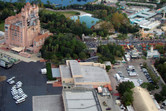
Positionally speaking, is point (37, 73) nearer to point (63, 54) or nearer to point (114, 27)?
point (63, 54)

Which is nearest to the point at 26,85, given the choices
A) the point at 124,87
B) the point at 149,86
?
the point at 124,87

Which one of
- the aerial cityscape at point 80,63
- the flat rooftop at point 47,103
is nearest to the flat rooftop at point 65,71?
the aerial cityscape at point 80,63

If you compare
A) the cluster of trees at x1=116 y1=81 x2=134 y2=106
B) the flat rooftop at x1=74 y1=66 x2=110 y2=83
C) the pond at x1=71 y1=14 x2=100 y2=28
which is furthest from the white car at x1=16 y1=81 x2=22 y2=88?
the pond at x1=71 y1=14 x2=100 y2=28

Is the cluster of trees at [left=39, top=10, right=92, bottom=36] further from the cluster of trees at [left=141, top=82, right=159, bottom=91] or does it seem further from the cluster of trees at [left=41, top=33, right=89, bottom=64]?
the cluster of trees at [left=141, top=82, right=159, bottom=91]

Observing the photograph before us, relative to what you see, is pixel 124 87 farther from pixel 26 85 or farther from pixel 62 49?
pixel 62 49

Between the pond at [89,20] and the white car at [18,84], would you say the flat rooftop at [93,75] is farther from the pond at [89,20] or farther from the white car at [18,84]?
the pond at [89,20]

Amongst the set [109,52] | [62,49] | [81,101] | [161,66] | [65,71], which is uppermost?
[62,49]

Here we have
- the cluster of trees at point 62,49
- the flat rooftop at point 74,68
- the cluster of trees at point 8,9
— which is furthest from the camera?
the cluster of trees at point 8,9
